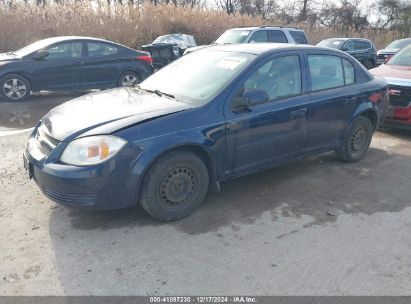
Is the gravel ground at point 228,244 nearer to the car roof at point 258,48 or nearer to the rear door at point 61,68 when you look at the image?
the car roof at point 258,48

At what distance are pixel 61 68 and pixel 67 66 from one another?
0.15 m

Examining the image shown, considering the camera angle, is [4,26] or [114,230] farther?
[4,26]

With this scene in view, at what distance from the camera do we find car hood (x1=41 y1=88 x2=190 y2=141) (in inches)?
144

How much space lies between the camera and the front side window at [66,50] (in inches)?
384

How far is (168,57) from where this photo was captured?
14.2 m

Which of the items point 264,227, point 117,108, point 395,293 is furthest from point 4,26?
point 395,293

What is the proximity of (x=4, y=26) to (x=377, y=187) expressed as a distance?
14.9m

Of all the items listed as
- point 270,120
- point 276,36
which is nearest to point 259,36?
point 276,36

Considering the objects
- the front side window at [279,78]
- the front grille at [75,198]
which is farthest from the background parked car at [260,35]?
the front grille at [75,198]

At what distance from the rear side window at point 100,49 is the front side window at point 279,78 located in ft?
22.8

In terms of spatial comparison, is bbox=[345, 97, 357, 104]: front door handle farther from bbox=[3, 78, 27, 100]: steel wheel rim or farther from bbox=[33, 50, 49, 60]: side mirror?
bbox=[3, 78, 27, 100]: steel wheel rim

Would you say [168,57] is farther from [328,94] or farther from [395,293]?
[395,293]

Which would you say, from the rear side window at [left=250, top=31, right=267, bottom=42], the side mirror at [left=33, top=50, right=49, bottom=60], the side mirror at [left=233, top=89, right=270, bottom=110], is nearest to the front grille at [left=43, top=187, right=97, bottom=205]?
the side mirror at [left=233, top=89, right=270, bottom=110]

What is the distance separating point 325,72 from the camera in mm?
5094
